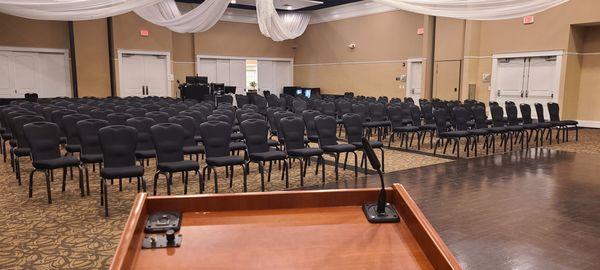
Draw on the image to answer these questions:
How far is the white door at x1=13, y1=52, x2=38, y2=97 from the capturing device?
1531 cm

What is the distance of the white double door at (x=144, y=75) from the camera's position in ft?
54.5

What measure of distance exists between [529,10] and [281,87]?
53.4 feet

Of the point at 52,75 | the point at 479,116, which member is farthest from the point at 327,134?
the point at 52,75

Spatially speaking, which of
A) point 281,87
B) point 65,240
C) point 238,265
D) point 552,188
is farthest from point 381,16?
point 238,265

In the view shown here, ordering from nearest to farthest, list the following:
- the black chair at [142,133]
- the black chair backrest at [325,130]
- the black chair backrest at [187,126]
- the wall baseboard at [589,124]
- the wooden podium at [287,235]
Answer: the wooden podium at [287,235]
the black chair at [142,133]
the black chair backrest at [187,126]
the black chair backrest at [325,130]
the wall baseboard at [589,124]

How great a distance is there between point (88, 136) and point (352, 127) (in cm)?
394

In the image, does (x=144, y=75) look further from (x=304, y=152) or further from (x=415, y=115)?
(x=304, y=152)

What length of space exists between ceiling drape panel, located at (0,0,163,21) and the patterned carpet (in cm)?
251

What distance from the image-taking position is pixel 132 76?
16.8 m

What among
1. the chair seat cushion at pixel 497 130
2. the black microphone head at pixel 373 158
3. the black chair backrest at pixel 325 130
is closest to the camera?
the black microphone head at pixel 373 158

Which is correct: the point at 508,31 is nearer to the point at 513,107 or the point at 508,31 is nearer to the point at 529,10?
the point at 513,107

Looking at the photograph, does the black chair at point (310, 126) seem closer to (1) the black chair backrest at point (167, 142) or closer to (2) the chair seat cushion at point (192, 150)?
(2) the chair seat cushion at point (192, 150)

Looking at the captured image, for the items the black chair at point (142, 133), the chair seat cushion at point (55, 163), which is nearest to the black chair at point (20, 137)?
the chair seat cushion at point (55, 163)

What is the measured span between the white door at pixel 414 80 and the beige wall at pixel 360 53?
309 mm
